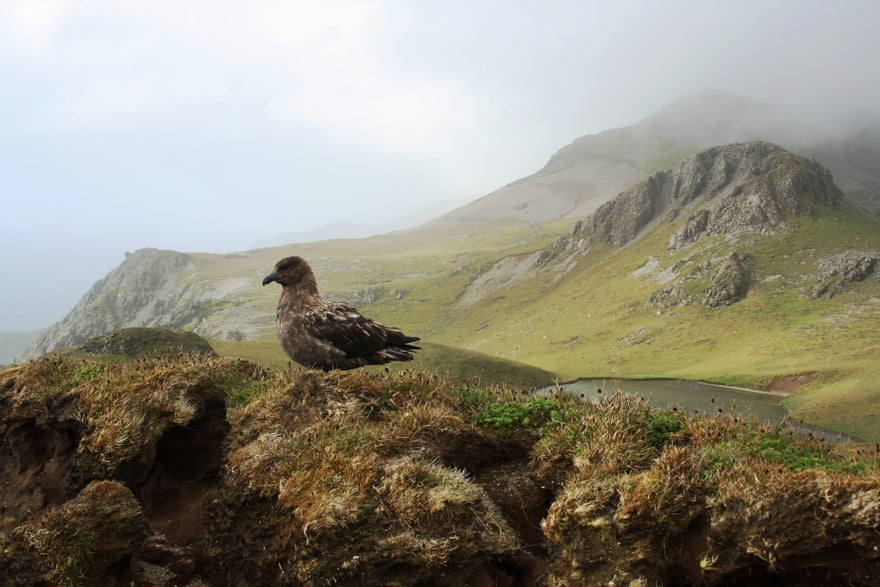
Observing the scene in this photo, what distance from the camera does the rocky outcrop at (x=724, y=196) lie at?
91.1m

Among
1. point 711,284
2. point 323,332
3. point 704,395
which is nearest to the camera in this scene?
point 323,332

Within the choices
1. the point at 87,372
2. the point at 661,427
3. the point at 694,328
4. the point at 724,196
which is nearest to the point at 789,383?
the point at 694,328

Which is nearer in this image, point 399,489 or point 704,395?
point 399,489

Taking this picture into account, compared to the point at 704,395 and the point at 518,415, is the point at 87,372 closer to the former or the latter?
the point at 518,415

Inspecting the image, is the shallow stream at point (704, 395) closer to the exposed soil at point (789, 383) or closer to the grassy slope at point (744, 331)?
the exposed soil at point (789, 383)

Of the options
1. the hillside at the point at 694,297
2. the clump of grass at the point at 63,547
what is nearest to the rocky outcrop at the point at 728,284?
the hillside at the point at 694,297

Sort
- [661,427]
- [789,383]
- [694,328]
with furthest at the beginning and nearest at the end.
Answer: [694,328] → [789,383] → [661,427]

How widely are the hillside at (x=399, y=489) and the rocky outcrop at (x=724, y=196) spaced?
311ft

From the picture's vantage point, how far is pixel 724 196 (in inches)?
3954

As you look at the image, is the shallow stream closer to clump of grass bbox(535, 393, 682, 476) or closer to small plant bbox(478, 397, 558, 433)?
small plant bbox(478, 397, 558, 433)

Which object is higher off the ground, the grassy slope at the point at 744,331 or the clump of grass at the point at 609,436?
the clump of grass at the point at 609,436

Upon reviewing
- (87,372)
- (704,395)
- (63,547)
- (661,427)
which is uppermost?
(87,372)

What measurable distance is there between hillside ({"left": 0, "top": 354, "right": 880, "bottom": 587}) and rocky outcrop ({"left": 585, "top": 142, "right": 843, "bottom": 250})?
311ft

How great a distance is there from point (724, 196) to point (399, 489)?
11038 centimetres
